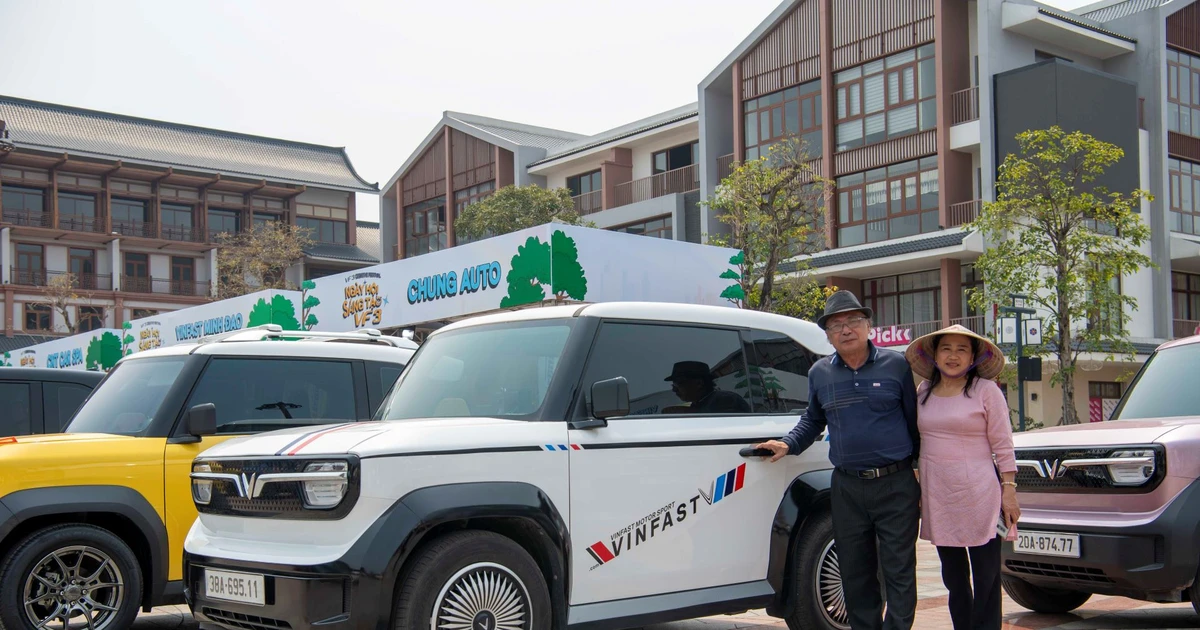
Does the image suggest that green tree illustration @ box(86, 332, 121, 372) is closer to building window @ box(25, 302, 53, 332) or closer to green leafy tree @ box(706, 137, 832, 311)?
green leafy tree @ box(706, 137, 832, 311)

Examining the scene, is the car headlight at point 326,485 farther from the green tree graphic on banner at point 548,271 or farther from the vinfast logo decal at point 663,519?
the green tree graphic on banner at point 548,271

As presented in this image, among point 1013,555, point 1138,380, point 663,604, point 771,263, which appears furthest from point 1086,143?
point 663,604

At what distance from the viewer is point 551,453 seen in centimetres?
562

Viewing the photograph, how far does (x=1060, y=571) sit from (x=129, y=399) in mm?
6110

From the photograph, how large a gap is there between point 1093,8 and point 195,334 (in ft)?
116

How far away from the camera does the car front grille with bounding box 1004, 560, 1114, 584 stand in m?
6.74

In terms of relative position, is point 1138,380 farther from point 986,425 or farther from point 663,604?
point 663,604

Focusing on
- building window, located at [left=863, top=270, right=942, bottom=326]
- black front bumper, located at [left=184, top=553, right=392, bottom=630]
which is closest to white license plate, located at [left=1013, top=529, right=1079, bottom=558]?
black front bumper, located at [left=184, top=553, right=392, bottom=630]

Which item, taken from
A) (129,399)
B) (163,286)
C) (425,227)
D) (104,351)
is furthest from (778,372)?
(163,286)

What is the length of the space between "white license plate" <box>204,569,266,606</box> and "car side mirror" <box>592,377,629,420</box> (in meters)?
1.67

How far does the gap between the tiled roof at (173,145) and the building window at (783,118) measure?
3913cm

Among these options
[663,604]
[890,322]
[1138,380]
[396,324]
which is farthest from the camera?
[890,322]

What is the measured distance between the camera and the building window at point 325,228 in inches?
3036

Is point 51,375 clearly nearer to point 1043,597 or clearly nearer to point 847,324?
point 847,324
